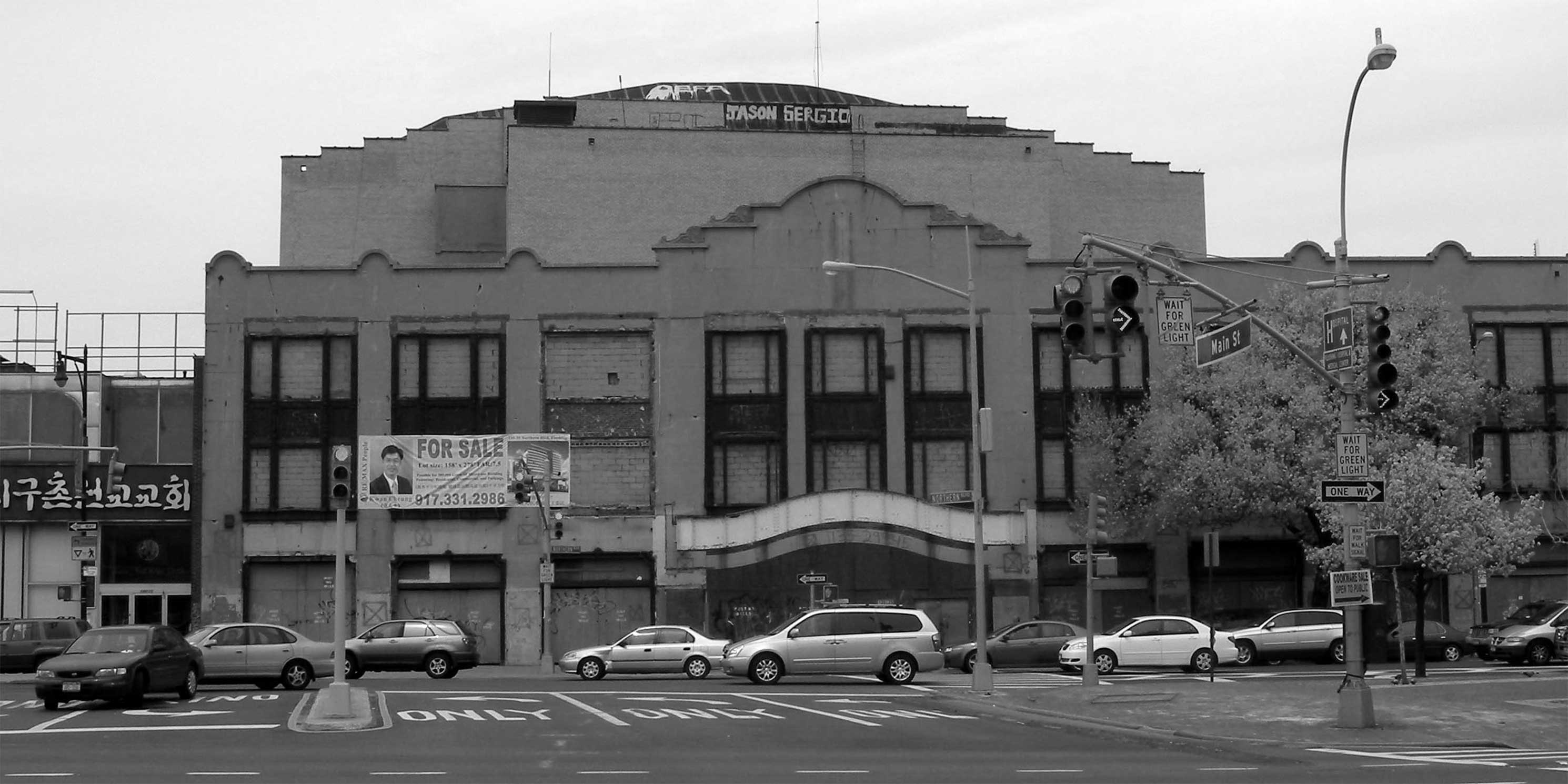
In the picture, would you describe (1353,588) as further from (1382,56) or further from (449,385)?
(449,385)

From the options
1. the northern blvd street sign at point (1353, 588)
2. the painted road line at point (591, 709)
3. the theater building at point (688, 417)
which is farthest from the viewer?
the theater building at point (688, 417)

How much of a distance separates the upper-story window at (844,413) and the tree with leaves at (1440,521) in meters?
14.0

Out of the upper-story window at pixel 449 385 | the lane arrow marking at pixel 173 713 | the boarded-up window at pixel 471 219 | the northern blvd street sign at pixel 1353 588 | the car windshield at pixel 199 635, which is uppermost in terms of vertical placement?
the boarded-up window at pixel 471 219

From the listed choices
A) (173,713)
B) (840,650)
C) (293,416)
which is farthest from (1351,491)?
(293,416)

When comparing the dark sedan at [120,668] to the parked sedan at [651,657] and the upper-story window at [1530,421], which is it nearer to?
the parked sedan at [651,657]

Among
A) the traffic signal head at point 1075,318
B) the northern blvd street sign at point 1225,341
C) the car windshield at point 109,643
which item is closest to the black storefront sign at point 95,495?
the car windshield at point 109,643

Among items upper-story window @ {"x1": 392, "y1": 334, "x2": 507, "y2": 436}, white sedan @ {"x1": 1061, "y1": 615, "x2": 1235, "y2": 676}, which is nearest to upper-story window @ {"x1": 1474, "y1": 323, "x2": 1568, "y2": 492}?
white sedan @ {"x1": 1061, "y1": 615, "x2": 1235, "y2": 676}

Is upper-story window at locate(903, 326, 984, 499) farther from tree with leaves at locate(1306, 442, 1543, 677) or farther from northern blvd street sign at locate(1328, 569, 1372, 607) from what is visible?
northern blvd street sign at locate(1328, 569, 1372, 607)

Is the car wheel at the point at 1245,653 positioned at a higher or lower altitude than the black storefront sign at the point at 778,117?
lower

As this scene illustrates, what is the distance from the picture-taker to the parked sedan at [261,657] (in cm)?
3444

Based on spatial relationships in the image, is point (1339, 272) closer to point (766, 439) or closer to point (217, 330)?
point (766, 439)

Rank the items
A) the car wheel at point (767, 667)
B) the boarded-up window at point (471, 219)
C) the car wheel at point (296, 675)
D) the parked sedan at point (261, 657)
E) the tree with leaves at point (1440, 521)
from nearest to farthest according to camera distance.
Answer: the parked sedan at point (261, 657) < the car wheel at point (296, 675) < the car wheel at point (767, 667) < the tree with leaves at point (1440, 521) < the boarded-up window at point (471, 219)

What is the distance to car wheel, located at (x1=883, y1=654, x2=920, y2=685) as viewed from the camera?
1417 inches

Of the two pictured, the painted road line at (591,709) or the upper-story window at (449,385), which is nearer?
the painted road line at (591,709)
